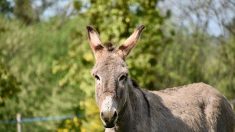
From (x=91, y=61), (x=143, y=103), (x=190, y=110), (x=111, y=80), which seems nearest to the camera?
(x=111, y=80)

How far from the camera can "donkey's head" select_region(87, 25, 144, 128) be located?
22.6 ft

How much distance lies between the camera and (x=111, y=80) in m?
7.16

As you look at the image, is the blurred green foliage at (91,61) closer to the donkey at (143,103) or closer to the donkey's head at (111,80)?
the donkey at (143,103)

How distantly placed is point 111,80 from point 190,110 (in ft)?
5.73

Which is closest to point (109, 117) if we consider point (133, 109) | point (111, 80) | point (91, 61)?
point (111, 80)

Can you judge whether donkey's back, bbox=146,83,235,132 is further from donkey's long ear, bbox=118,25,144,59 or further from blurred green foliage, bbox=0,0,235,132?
blurred green foliage, bbox=0,0,235,132

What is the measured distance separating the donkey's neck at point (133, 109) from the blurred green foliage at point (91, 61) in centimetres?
515

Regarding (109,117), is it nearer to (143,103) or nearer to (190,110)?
(143,103)

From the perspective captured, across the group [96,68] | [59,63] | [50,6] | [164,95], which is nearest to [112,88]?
[96,68]

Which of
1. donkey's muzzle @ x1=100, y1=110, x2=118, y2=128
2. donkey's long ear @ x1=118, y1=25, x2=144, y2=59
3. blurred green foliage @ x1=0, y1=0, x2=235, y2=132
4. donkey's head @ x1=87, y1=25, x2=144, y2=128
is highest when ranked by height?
blurred green foliage @ x1=0, y1=0, x2=235, y2=132

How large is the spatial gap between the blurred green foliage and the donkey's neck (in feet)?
16.9

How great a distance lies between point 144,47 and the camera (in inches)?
533

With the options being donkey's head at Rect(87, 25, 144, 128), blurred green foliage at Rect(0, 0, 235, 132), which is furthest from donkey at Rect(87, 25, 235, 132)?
Result: blurred green foliage at Rect(0, 0, 235, 132)

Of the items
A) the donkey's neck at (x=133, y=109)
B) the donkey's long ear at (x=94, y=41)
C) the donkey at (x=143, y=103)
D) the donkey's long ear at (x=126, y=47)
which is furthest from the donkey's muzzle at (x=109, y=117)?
the donkey's long ear at (x=94, y=41)
